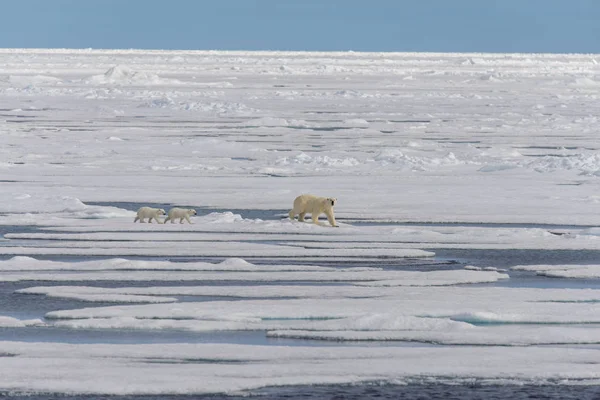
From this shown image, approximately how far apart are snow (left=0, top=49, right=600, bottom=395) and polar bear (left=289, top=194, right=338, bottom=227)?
15 cm

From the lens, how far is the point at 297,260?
877 centimetres

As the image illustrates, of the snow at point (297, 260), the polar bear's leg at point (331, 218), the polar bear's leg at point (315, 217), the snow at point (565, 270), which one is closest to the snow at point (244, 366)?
the snow at point (297, 260)

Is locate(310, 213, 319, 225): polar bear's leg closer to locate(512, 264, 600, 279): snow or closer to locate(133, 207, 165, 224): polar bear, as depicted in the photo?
locate(133, 207, 165, 224): polar bear

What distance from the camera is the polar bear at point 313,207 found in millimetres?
10416

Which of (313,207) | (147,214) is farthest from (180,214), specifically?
(313,207)

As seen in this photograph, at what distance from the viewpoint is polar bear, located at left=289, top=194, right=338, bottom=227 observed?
1042 cm

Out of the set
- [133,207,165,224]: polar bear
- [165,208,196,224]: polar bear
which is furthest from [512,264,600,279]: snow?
[133,207,165,224]: polar bear

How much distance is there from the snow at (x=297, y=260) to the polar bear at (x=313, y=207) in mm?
146

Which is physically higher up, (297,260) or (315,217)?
(315,217)

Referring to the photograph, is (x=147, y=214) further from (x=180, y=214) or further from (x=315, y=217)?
(x=315, y=217)

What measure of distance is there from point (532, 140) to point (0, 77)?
35624mm

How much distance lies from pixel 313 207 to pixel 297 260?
1850 millimetres

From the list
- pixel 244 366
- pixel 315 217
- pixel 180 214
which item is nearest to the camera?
pixel 244 366

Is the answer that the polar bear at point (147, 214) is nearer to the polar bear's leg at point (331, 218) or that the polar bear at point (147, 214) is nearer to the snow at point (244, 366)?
the polar bear's leg at point (331, 218)
